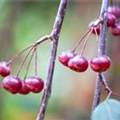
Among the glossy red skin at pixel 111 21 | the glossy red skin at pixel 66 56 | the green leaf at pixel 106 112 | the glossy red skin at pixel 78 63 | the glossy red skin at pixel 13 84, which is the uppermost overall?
the glossy red skin at pixel 111 21

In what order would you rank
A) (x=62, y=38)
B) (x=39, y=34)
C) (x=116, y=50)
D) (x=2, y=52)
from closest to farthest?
(x=2, y=52) < (x=116, y=50) < (x=39, y=34) < (x=62, y=38)

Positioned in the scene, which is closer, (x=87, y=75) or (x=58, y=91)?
(x=87, y=75)

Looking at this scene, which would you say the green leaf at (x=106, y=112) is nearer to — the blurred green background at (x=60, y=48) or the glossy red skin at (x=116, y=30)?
the glossy red skin at (x=116, y=30)

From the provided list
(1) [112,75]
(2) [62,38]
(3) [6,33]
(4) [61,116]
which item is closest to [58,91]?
(4) [61,116]

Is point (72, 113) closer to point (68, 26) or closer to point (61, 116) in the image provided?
point (61, 116)

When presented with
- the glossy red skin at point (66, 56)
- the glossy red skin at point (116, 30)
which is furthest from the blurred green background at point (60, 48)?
the glossy red skin at point (66, 56)

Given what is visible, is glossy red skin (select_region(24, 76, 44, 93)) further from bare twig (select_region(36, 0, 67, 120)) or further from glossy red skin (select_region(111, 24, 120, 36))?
glossy red skin (select_region(111, 24, 120, 36))

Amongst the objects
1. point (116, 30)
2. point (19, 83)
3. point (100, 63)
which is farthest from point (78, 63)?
point (116, 30)
